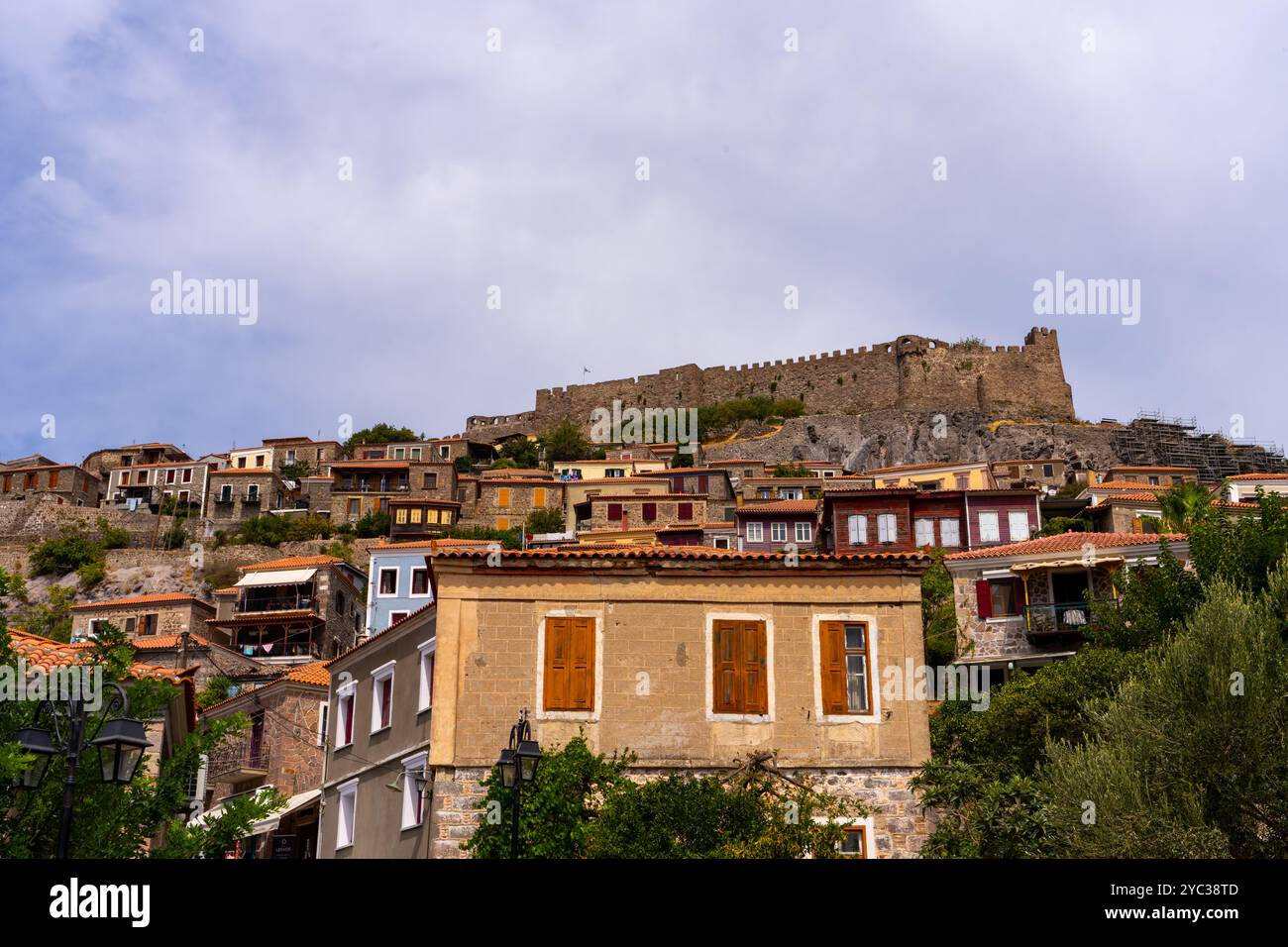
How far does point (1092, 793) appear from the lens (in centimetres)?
1836

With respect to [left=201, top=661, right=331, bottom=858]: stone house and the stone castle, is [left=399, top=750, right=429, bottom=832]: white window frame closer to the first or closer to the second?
[left=201, top=661, right=331, bottom=858]: stone house

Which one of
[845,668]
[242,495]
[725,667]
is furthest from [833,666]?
[242,495]

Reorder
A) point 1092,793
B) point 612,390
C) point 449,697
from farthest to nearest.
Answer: point 612,390 → point 449,697 → point 1092,793

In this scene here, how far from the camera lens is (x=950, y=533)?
56938mm

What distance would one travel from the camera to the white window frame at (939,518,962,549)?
56844mm

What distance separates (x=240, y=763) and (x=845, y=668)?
933 inches

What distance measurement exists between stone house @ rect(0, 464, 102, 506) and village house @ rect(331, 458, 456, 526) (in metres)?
18.8

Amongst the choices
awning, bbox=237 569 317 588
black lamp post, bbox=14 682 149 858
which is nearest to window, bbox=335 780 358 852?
black lamp post, bbox=14 682 149 858

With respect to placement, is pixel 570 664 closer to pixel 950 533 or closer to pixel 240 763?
pixel 240 763

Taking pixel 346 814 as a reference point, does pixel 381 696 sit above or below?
above

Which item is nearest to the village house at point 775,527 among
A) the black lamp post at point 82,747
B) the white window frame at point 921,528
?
the white window frame at point 921,528
